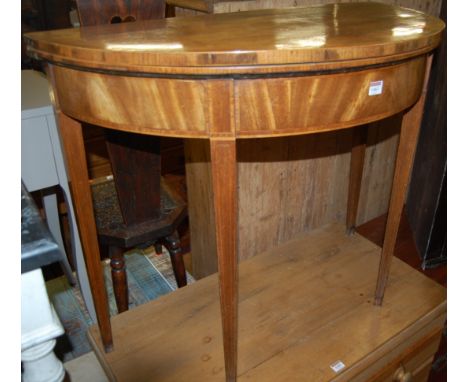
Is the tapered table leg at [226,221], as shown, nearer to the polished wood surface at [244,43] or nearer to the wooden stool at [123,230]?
the polished wood surface at [244,43]

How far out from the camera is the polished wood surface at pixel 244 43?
0.61 meters

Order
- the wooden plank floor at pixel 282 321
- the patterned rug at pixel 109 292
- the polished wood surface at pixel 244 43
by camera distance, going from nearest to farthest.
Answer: the polished wood surface at pixel 244 43
the wooden plank floor at pixel 282 321
the patterned rug at pixel 109 292

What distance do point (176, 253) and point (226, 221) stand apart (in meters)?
0.72

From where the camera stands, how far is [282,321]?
1123 millimetres

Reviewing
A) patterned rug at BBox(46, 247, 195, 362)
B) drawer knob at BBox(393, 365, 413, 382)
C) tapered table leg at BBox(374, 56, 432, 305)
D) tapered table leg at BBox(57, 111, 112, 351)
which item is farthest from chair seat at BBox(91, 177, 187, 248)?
drawer knob at BBox(393, 365, 413, 382)

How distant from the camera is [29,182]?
51.8 inches

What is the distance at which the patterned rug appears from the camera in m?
1.46

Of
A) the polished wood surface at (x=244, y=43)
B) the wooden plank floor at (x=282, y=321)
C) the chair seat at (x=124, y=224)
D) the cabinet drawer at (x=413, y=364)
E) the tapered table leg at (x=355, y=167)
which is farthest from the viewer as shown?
the tapered table leg at (x=355, y=167)

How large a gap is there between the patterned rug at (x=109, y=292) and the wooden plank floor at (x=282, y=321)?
16.0 inches

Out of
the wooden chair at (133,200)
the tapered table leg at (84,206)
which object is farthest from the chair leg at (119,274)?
the tapered table leg at (84,206)

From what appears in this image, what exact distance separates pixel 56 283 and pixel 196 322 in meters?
0.84

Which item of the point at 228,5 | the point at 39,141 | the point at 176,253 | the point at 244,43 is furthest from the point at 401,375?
the point at 39,141

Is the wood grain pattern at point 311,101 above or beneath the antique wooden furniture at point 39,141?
above

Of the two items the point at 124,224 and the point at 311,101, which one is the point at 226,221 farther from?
the point at 124,224
